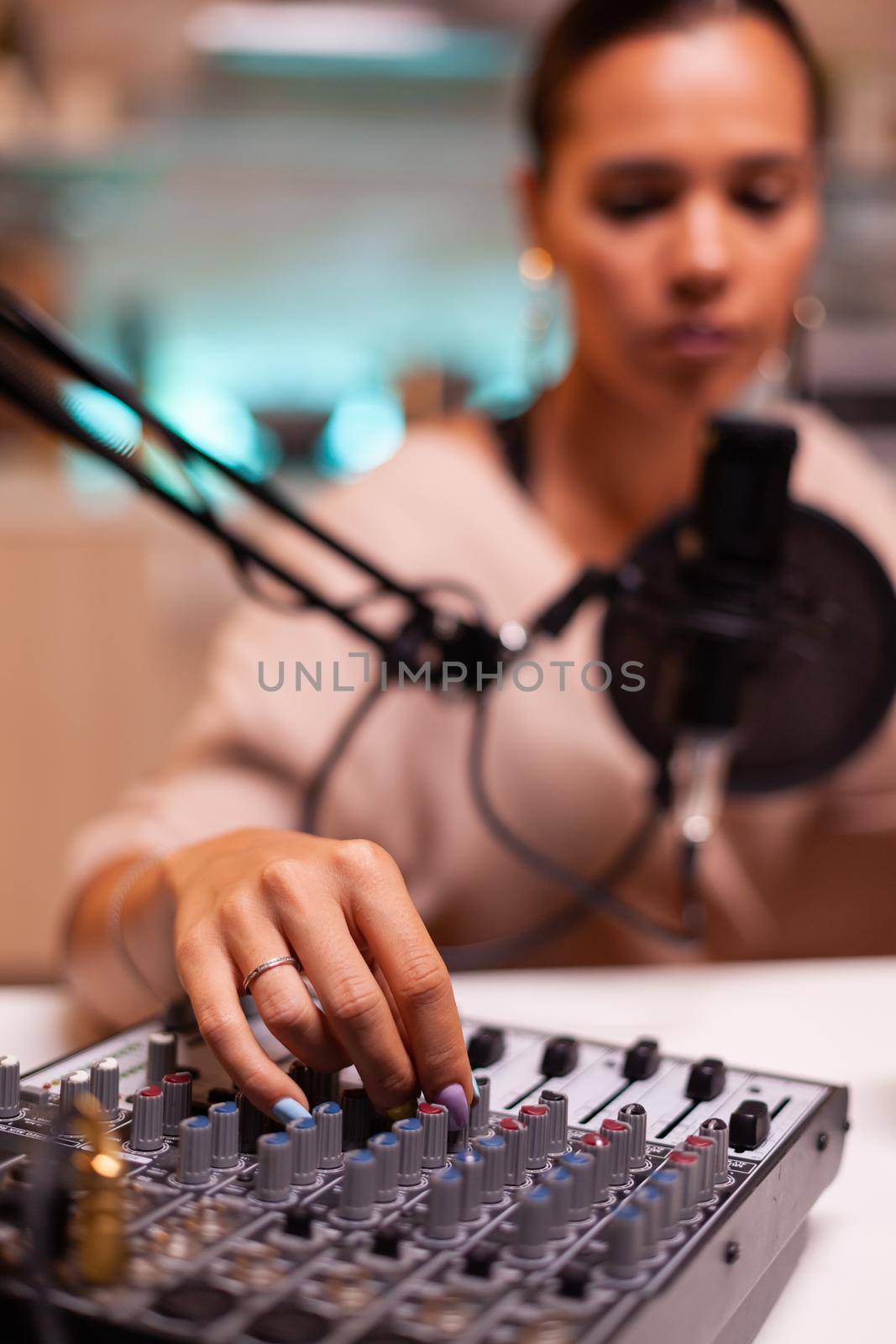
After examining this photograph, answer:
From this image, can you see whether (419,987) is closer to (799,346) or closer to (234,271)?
(799,346)

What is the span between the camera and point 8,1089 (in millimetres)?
452

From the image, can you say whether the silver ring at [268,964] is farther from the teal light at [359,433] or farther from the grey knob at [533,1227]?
the teal light at [359,433]

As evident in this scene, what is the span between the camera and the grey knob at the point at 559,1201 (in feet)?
1.26

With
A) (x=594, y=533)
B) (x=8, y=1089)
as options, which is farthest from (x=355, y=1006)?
(x=594, y=533)

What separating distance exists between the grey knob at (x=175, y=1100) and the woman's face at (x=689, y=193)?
0.72 metres

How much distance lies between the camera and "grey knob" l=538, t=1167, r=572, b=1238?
38 cm

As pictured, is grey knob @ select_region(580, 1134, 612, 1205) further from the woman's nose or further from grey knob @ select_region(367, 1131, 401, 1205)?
the woman's nose

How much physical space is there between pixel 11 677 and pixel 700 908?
145 cm

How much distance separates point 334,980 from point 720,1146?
0.14 meters

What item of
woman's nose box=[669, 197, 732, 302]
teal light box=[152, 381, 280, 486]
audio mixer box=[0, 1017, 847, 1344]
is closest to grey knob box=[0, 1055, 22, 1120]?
audio mixer box=[0, 1017, 847, 1344]

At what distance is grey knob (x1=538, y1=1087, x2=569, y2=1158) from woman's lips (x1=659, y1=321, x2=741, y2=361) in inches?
27.3

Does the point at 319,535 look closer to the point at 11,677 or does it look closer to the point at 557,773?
the point at 557,773

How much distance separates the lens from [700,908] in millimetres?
1079

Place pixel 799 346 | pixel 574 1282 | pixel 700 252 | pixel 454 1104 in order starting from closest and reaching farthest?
pixel 574 1282 → pixel 454 1104 → pixel 700 252 → pixel 799 346
